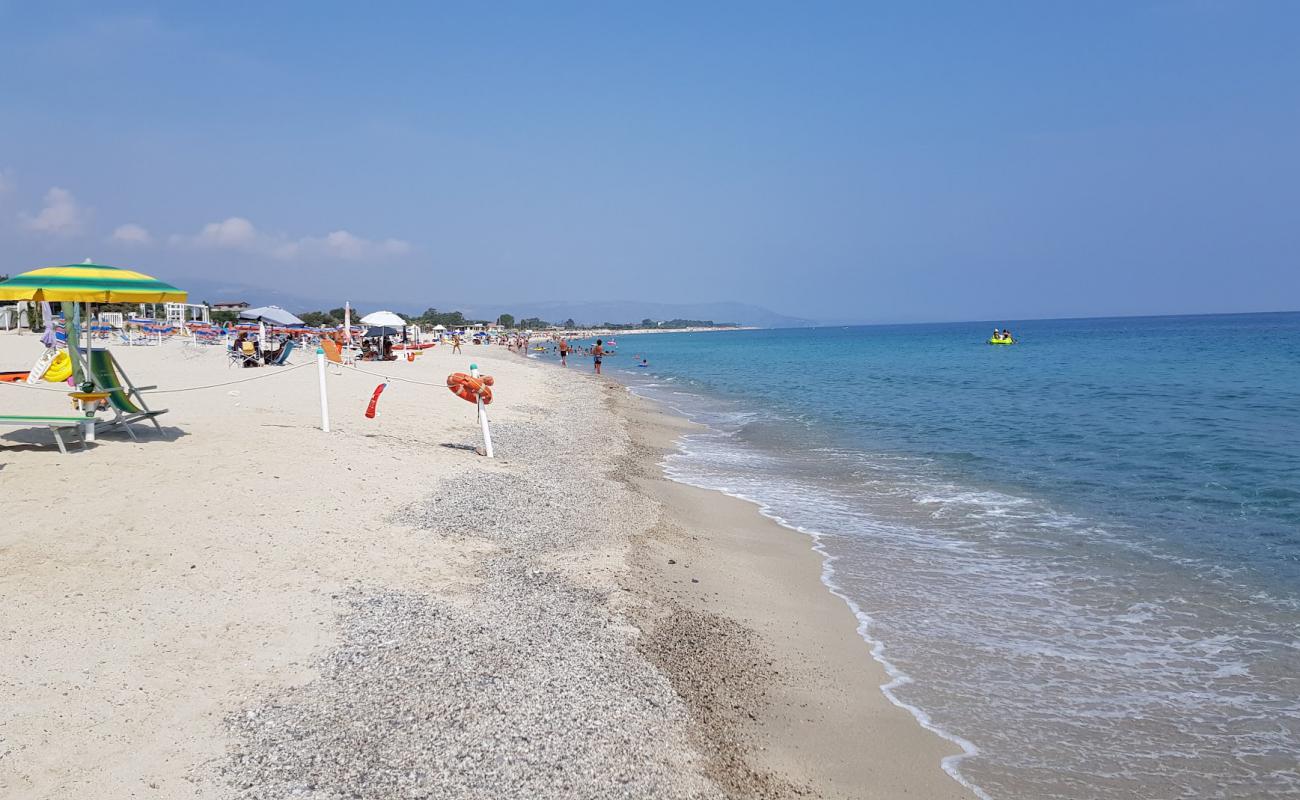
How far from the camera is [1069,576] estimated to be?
7836 mm

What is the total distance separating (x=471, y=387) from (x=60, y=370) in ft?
17.7

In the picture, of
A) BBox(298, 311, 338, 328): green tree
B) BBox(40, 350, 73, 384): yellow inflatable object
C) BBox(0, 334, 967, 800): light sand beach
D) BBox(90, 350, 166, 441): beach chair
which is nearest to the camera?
BBox(0, 334, 967, 800): light sand beach

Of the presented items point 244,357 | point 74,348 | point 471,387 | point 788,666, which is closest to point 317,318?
point 244,357

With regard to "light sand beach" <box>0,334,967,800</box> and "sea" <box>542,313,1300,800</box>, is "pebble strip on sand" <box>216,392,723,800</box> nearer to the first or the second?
"light sand beach" <box>0,334,967,800</box>

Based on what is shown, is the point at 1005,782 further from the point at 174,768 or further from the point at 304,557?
the point at 304,557

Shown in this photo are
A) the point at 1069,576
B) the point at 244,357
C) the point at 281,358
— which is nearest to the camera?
the point at 1069,576

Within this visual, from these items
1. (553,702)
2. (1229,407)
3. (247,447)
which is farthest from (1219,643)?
(1229,407)

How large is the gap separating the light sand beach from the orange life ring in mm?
2373

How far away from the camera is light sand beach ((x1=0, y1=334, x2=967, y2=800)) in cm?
372

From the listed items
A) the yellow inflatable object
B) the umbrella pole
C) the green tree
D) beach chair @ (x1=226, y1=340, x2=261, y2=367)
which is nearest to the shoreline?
the umbrella pole

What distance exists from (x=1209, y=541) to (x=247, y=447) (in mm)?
11157

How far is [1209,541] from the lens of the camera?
29.5ft

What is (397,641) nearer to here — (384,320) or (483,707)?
(483,707)

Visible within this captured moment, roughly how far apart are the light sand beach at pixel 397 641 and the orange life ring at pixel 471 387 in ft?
7.78
